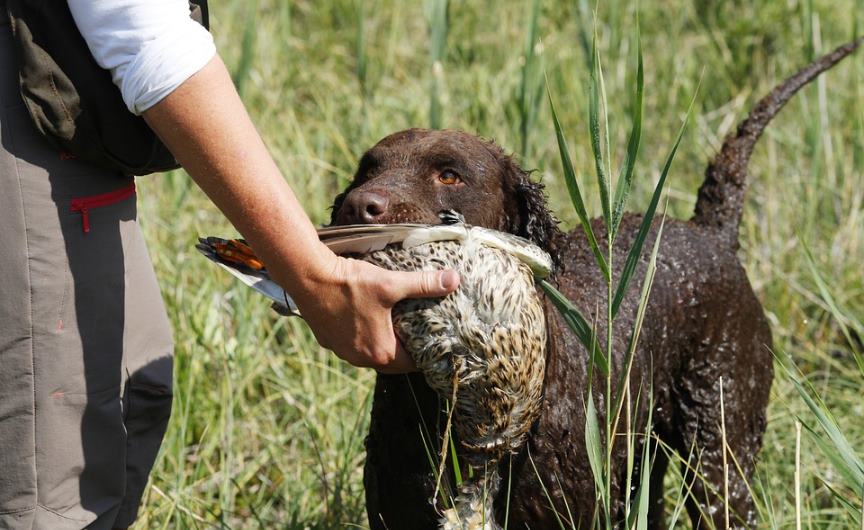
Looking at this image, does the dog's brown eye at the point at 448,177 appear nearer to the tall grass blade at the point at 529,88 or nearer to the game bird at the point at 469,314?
the game bird at the point at 469,314

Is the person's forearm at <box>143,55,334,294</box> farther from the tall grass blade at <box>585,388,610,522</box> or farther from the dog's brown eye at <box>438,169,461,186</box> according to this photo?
the dog's brown eye at <box>438,169,461,186</box>

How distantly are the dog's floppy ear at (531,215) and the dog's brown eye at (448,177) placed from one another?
18cm

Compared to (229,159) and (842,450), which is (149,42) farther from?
(842,450)

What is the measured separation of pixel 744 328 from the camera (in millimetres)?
3377

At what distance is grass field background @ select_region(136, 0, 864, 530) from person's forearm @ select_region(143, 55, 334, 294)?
1.07 metres

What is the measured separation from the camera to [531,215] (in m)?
2.71

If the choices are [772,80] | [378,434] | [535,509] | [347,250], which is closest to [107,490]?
[378,434]

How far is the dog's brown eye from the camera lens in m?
2.63

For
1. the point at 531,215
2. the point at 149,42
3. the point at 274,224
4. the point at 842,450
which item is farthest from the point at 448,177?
the point at 842,450

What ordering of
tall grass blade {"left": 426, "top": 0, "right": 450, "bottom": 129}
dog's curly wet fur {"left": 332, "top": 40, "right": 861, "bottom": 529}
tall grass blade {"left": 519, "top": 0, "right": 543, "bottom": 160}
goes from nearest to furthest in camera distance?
dog's curly wet fur {"left": 332, "top": 40, "right": 861, "bottom": 529} < tall grass blade {"left": 519, "top": 0, "right": 543, "bottom": 160} < tall grass blade {"left": 426, "top": 0, "right": 450, "bottom": 129}

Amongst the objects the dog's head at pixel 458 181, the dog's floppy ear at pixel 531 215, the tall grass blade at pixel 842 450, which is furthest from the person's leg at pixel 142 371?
the tall grass blade at pixel 842 450

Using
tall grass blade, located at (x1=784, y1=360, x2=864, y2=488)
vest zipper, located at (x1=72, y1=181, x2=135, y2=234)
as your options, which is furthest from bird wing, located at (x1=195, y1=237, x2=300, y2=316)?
tall grass blade, located at (x1=784, y1=360, x2=864, y2=488)

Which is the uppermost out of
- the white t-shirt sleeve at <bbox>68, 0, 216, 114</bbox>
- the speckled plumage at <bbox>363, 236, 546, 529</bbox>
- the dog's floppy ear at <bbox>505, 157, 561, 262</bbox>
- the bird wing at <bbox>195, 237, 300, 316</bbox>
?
the white t-shirt sleeve at <bbox>68, 0, 216, 114</bbox>

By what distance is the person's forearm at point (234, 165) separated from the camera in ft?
6.09
